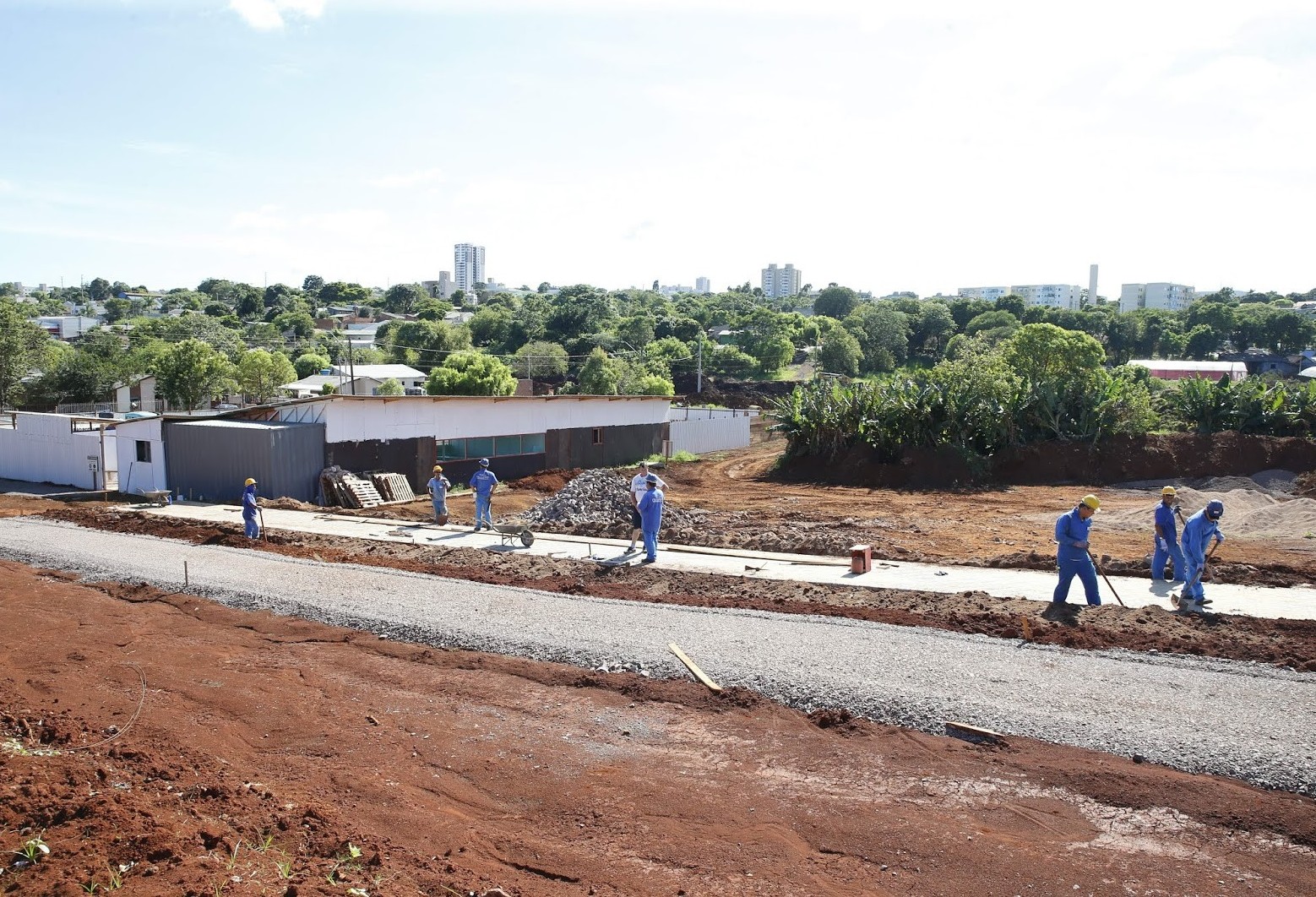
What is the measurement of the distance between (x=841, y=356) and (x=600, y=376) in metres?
30.5

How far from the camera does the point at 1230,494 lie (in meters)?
24.3

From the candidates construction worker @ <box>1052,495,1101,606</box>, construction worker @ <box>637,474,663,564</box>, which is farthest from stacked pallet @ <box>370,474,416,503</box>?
construction worker @ <box>1052,495,1101,606</box>

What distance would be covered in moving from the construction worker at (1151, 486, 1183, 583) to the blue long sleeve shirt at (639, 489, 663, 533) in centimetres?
749

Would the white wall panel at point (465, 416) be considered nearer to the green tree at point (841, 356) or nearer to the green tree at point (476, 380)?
the green tree at point (476, 380)

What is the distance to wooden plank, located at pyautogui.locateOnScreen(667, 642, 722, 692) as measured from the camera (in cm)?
955

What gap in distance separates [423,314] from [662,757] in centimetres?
13805

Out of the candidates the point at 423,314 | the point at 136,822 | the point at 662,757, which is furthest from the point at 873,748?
the point at 423,314

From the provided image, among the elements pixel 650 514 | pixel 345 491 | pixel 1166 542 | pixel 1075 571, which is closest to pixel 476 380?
pixel 345 491

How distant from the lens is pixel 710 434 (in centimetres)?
4328

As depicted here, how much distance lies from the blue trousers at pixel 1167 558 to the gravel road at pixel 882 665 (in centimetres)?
434

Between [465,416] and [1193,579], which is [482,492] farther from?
[1193,579]

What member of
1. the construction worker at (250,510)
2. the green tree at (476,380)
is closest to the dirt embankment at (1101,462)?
the construction worker at (250,510)

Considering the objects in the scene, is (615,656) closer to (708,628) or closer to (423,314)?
(708,628)

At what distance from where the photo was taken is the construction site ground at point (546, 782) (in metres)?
5.99
